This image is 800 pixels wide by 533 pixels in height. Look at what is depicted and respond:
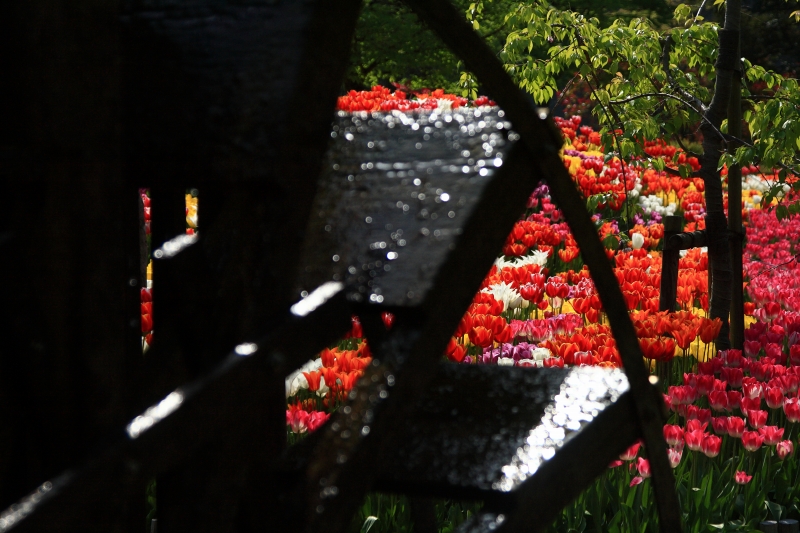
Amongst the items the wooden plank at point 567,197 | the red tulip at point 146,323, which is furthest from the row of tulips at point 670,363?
the red tulip at point 146,323

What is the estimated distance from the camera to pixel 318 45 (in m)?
1.67

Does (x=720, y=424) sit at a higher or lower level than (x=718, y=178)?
lower

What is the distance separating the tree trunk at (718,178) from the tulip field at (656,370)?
13 cm

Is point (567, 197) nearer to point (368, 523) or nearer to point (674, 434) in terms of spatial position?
point (368, 523)

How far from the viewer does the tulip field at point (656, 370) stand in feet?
10.7

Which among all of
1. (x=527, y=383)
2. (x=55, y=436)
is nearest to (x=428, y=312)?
(x=55, y=436)

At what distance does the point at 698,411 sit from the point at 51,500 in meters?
2.97

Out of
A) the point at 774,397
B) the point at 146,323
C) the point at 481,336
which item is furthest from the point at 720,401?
the point at 146,323

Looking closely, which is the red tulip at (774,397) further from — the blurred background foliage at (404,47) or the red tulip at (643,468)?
the blurred background foliage at (404,47)

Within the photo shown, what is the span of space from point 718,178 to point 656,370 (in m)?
1.26

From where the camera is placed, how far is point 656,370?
184 inches

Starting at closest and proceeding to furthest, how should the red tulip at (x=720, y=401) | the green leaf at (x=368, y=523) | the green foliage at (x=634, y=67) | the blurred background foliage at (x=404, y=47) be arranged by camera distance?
the green leaf at (x=368, y=523), the red tulip at (x=720, y=401), the green foliage at (x=634, y=67), the blurred background foliage at (x=404, y=47)

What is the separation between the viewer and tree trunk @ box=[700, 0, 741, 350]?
16.9ft

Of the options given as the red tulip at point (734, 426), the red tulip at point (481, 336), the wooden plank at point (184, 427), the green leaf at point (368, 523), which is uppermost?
the wooden plank at point (184, 427)
